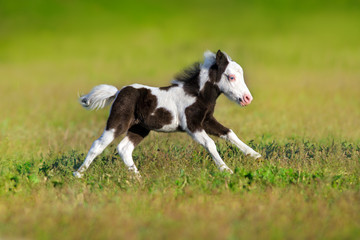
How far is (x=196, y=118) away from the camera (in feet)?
26.3

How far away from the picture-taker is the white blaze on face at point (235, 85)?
316 inches

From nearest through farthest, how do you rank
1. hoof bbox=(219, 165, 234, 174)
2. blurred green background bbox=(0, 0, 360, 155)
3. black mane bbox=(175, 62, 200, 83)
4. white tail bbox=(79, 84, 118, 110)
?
hoof bbox=(219, 165, 234, 174)
black mane bbox=(175, 62, 200, 83)
white tail bbox=(79, 84, 118, 110)
blurred green background bbox=(0, 0, 360, 155)

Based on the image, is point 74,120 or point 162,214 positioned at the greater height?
point 162,214

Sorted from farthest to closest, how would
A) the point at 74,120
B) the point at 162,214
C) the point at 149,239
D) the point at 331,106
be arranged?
the point at 331,106, the point at 74,120, the point at 162,214, the point at 149,239

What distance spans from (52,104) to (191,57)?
14.8 meters

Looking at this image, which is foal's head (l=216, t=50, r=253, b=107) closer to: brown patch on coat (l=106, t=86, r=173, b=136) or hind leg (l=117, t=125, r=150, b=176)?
brown patch on coat (l=106, t=86, r=173, b=136)

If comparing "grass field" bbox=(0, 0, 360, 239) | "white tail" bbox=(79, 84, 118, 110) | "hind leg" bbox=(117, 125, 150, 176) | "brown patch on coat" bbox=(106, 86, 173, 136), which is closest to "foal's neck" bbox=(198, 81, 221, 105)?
"brown patch on coat" bbox=(106, 86, 173, 136)

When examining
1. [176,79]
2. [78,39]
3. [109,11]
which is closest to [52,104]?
[176,79]

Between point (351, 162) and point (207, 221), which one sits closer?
point (207, 221)

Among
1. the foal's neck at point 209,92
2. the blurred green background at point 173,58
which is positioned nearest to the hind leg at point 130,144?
the foal's neck at point 209,92

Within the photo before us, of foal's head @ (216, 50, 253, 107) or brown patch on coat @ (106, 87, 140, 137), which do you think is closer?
foal's head @ (216, 50, 253, 107)

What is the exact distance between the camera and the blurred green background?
1454 centimetres

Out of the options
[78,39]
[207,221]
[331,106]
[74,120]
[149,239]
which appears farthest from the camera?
[78,39]

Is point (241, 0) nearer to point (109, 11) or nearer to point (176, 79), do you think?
point (109, 11)
